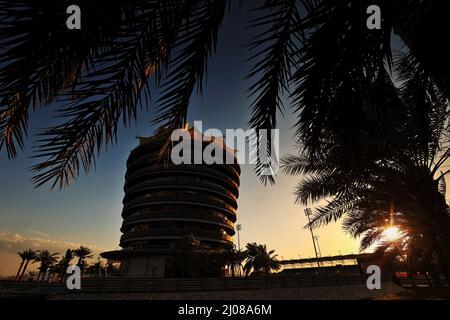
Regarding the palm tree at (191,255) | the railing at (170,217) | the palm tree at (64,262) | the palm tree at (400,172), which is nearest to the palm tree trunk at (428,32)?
the palm tree at (400,172)

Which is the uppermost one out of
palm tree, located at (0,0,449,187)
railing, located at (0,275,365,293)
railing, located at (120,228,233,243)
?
railing, located at (120,228,233,243)

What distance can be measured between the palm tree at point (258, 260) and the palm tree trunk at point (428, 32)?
35427 mm

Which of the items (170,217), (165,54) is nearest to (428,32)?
(165,54)

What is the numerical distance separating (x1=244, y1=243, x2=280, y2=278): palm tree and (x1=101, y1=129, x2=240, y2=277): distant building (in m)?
6.86

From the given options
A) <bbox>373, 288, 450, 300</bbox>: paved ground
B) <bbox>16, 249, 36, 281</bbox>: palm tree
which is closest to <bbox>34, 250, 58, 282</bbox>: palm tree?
<bbox>16, 249, 36, 281</bbox>: palm tree

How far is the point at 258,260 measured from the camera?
33844mm

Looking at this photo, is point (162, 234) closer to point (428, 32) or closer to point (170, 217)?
point (170, 217)

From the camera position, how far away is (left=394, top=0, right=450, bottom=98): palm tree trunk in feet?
5.67

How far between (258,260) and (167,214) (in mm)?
16964

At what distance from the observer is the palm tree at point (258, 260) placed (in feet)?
111

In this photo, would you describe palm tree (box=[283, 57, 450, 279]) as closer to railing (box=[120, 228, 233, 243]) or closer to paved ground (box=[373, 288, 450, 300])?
paved ground (box=[373, 288, 450, 300])

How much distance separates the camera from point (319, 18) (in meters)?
1.99
